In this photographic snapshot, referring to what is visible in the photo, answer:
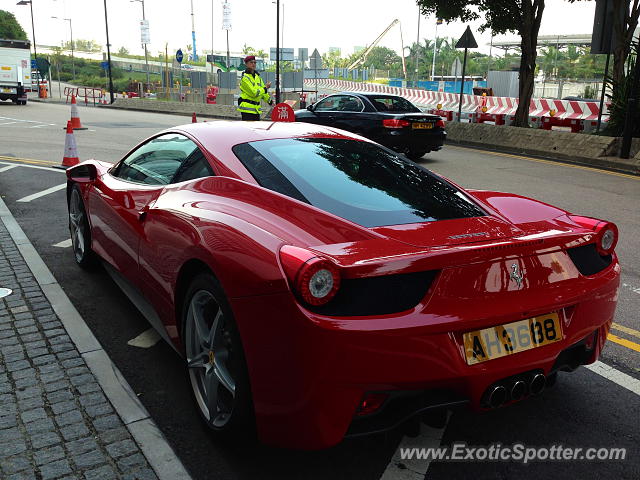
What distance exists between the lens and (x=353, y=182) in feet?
10.1

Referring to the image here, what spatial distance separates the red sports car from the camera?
214 centimetres

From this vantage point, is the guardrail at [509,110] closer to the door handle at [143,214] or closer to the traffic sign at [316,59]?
the traffic sign at [316,59]

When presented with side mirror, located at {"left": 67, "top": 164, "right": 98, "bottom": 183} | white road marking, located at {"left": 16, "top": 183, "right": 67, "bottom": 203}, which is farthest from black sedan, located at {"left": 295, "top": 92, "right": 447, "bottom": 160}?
side mirror, located at {"left": 67, "top": 164, "right": 98, "bottom": 183}

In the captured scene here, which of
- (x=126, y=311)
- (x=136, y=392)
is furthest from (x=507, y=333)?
(x=126, y=311)

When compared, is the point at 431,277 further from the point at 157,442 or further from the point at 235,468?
the point at 157,442

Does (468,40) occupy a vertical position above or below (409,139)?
above

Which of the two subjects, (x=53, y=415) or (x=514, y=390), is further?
(x=53, y=415)

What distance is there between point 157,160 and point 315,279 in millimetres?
2096

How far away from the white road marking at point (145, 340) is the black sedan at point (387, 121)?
9114 millimetres

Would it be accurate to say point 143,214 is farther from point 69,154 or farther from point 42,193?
point 69,154

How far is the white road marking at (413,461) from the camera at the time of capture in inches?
99.0

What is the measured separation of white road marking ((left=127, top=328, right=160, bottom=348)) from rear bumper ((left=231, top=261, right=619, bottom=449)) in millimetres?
1662

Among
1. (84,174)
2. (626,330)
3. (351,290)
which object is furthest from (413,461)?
Answer: (84,174)

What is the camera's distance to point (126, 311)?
4.31 metres
